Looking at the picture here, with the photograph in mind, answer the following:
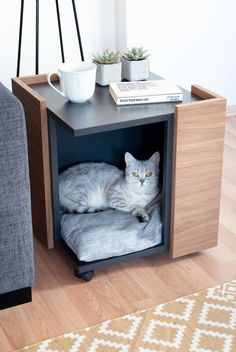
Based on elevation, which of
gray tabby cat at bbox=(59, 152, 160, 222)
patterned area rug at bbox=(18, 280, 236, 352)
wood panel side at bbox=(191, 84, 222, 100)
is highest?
wood panel side at bbox=(191, 84, 222, 100)

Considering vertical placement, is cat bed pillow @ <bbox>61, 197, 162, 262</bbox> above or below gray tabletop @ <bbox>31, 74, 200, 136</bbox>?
below

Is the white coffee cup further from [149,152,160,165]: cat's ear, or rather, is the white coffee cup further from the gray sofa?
the gray sofa

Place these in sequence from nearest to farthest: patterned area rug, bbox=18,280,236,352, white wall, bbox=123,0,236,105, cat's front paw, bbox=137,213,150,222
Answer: patterned area rug, bbox=18,280,236,352
cat's front paw, bbox=137,213,150,222
white wall, bbox=123,0,236,105

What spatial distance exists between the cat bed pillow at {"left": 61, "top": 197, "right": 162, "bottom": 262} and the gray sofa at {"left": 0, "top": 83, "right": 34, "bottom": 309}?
0.32 metres

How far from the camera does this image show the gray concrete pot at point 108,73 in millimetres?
1998

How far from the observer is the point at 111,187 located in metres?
2.06

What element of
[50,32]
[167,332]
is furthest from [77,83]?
[50,32]

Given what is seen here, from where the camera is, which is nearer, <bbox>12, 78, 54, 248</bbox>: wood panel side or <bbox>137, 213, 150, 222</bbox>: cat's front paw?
<bbox>12, 78, 54, 248</bbox>: wood panel side

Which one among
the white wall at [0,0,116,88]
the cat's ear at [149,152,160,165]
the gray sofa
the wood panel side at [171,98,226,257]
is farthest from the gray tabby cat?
the white wall at [0,0,116,88]

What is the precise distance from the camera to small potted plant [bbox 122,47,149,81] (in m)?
2.03

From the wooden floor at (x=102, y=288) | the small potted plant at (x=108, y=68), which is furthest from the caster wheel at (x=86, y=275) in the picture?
the small potted plant at (x=108, y=68)

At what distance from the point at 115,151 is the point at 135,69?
30 cm

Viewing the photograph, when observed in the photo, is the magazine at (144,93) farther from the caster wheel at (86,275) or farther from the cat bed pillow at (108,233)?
the caster wheel at (86,275)

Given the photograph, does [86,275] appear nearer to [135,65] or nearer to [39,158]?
[39,158]
